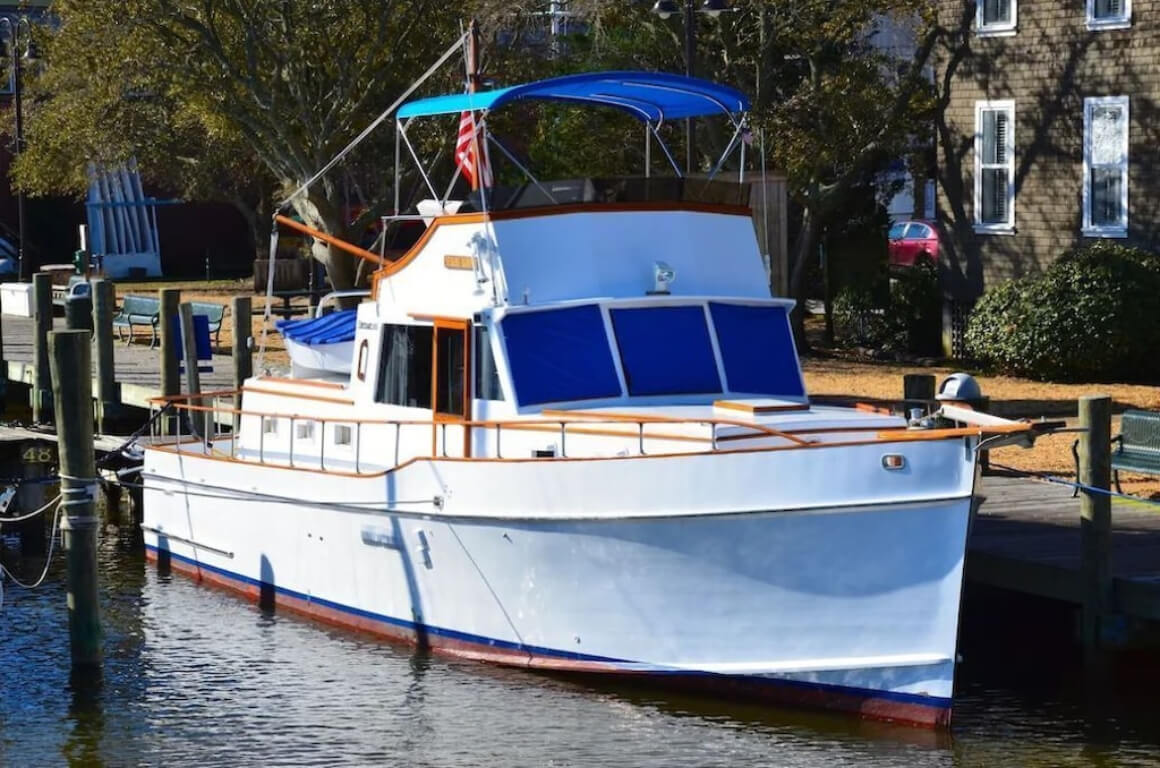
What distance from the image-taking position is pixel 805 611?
1405 centimetres

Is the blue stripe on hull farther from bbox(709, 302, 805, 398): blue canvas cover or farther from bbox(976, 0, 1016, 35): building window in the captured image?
bbox(976, 0, 1016, 35): building window

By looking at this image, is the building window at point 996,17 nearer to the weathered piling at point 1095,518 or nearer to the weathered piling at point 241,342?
the weathered piling at point 241,342

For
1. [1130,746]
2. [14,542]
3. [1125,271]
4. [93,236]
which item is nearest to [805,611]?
[1130,746]

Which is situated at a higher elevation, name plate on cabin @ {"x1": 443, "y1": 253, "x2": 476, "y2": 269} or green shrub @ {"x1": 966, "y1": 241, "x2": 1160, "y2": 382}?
name plate on cabin @ {"x1": 443, "y1": 253, "x2": 476, "y2": 269}

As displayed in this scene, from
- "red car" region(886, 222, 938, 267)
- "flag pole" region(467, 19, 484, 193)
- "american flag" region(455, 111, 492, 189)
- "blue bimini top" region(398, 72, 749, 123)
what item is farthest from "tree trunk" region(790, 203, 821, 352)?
"american flag" region(455, 111, 492, 189)

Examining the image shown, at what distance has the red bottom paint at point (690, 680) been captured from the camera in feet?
45.9

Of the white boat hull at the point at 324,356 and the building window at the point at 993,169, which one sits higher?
the building window at the point at 993,169

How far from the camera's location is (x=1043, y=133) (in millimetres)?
29609

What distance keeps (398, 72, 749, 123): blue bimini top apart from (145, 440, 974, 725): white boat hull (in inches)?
117

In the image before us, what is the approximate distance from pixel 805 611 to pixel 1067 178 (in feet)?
55.2

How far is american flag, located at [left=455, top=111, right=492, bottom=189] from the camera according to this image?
16.4 meters

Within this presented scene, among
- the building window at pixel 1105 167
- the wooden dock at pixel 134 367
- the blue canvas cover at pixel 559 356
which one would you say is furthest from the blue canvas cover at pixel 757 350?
the building window at pixel 1105 167

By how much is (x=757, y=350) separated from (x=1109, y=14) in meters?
14.7

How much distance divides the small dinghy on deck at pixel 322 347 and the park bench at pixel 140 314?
1408cm
